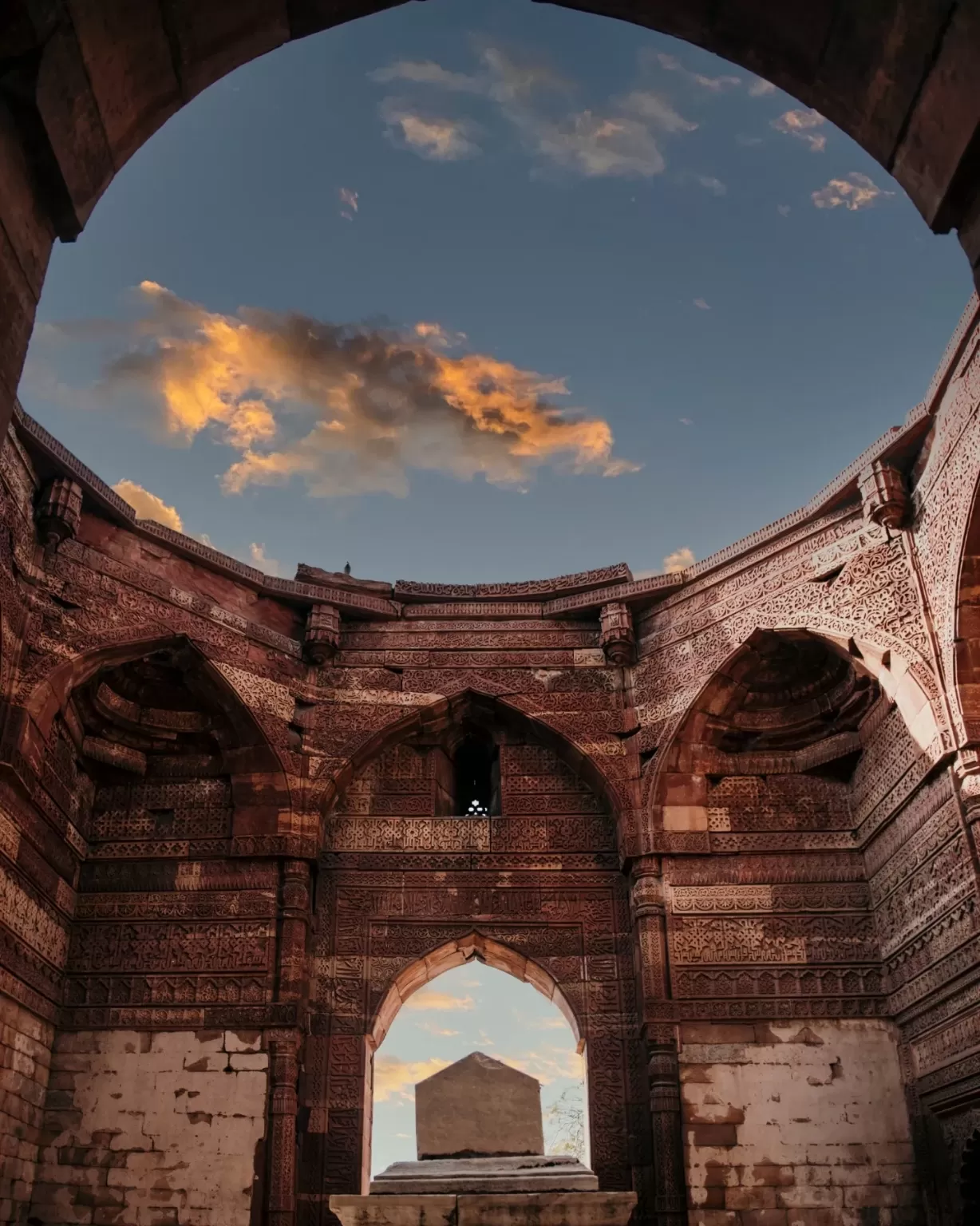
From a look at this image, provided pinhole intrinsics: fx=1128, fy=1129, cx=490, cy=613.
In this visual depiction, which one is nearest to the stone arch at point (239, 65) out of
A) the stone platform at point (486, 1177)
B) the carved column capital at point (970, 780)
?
the stone platform at point (486, 1177)

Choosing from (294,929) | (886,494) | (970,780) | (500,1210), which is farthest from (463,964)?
(886,494)

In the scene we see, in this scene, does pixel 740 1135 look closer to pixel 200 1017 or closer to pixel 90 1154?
pixel 200 1017

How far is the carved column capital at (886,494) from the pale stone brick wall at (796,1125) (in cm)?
424

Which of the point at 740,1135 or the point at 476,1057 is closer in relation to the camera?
the point at 476,1057

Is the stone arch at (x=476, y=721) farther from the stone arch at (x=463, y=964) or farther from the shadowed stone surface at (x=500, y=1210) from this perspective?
the shadowed stone surface at (x=500, y=1210)

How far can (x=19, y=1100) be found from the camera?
8.74 m

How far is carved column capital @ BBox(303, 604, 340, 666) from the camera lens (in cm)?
1113

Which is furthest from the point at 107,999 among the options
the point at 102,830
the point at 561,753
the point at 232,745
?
the point at 561,753

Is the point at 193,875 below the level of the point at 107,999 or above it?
above

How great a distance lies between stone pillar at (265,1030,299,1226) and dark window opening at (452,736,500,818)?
2.98 meters

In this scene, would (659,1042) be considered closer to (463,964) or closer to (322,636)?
(463,964)

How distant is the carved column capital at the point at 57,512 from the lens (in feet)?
31.0

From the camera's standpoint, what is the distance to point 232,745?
1064 cm

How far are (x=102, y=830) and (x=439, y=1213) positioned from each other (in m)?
6.39
